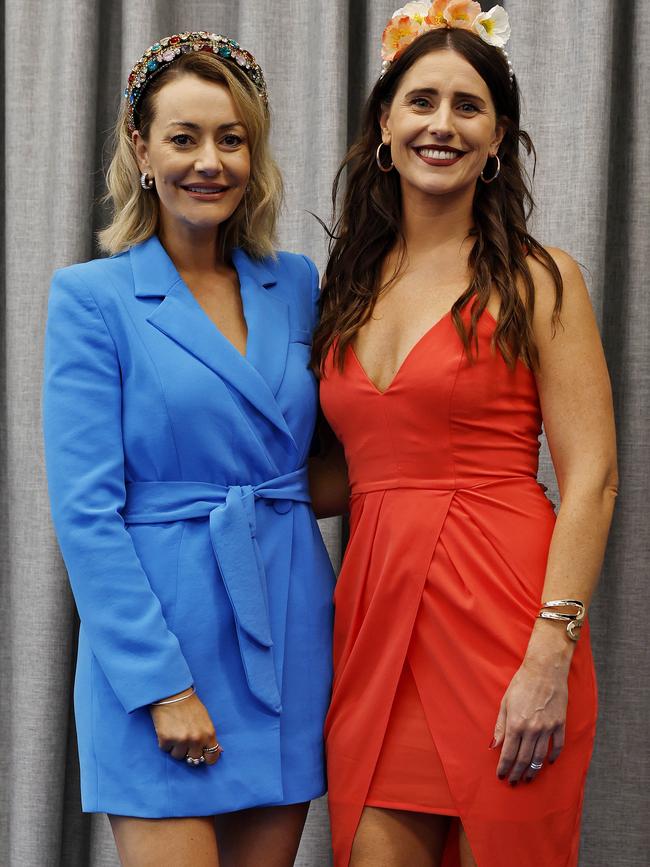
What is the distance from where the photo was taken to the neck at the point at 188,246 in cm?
180

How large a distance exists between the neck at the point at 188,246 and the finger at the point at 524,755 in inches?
34.7

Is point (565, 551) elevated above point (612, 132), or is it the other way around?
point (612, 132)

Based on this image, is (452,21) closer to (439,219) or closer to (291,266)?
(439,219)

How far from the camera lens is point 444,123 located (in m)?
1.72

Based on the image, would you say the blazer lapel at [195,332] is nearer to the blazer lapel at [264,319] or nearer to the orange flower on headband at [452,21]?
the blazer lapel at [264,319]

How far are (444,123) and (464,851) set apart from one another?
1.08 metres

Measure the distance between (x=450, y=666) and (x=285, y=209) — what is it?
1314mm

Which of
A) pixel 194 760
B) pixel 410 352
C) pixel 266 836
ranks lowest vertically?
pixel 266 836

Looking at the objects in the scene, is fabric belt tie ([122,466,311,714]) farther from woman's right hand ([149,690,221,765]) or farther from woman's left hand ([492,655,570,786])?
woman's left hand ([492,655,570,786])

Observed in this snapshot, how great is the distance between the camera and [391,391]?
169 cm

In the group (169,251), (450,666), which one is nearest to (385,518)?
(450,666)

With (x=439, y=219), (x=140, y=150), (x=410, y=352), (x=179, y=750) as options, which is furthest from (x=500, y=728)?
(x=140, y=150)

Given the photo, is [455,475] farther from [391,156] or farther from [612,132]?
[612,132]

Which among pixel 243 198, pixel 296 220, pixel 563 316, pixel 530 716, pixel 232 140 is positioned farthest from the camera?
pixel 296 220
